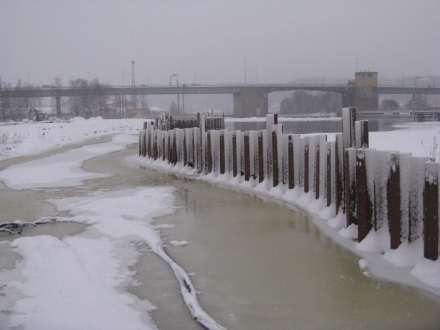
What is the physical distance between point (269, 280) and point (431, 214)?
6.32 ft

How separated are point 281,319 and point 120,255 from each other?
2.84m

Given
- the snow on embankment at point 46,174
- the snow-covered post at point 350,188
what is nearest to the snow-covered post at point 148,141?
the snow on embankment at point 46,174

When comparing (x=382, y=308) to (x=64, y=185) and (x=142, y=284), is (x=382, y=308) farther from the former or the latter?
(x=64, y=185)

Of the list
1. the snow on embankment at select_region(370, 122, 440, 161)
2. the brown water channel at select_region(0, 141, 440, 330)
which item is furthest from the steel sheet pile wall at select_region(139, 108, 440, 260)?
the snow on embankment at select_region(370, 122, 440, 161)

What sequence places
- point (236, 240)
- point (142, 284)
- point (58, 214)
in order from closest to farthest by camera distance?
point (142, 284) < point (236, 240) < point (58, 214)

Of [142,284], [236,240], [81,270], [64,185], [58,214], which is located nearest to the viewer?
[142,284]

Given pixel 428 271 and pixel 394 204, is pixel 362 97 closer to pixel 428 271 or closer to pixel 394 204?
pixel 394 204

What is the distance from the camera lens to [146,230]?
862cm

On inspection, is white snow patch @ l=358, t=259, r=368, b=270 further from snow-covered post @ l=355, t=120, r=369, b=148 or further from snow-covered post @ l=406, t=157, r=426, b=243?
snow-covered post @ l=355, t=120, r=369, b=148

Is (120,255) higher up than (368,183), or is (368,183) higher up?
(368,183)

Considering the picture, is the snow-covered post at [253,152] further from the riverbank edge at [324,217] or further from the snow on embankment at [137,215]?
the snow on embankment at [137,215]

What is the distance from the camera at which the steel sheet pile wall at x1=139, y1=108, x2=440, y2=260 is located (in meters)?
6.45

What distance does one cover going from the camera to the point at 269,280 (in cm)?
624

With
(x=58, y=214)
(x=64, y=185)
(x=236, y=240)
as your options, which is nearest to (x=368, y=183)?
(x=236, y=240)
